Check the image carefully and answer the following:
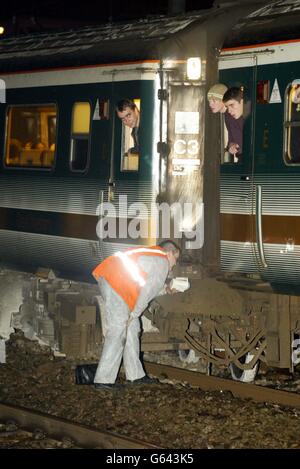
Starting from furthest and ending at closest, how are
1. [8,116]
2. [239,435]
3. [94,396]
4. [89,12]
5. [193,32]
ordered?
[89,12], [8,116], [193,32], [94,396], [239,435]

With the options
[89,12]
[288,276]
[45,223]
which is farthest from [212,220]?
[89,12]

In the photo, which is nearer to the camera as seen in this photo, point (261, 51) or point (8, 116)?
point (261, 51)

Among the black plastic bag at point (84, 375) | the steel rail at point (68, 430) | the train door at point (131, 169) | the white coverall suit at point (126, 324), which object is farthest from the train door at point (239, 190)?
the steel rail at point (68, 430)

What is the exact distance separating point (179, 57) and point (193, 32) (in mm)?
308

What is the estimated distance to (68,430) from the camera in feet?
29.8

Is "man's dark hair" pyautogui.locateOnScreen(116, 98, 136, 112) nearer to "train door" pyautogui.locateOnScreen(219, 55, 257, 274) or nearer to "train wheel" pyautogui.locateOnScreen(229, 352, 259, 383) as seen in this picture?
"train door" pyautogui.locateOnScreen(219, 55, 257, 274)

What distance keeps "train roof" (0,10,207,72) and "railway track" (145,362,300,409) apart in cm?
346

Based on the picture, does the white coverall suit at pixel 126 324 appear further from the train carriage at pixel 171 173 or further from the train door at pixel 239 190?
the train door at pixel 239 190

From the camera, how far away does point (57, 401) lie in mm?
10602

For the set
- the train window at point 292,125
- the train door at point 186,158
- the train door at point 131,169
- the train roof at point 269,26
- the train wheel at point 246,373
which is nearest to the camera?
the train window at point 292,125

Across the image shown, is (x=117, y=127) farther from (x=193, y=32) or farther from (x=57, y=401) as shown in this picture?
(x=57, y=401)

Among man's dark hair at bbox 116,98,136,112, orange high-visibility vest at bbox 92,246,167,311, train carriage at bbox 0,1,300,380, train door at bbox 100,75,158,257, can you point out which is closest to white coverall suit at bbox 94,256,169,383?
orange high-visibility vest at bbox 92,246,167,311

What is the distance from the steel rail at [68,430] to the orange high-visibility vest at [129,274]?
163cm

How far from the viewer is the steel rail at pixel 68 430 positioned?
8.51 m
